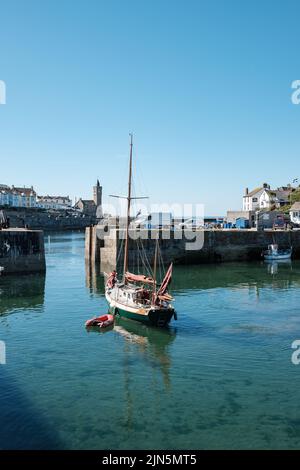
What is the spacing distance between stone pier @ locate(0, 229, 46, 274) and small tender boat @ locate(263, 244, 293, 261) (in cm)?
2863

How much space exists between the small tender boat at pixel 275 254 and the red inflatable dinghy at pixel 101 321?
1371 inches

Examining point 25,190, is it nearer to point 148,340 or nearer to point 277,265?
point 277,265

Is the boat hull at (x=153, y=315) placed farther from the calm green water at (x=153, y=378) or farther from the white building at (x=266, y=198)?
the white building at (x=266, y=198)

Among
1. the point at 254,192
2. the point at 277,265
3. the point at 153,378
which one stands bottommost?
the point at 153,378

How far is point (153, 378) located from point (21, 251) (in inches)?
1121

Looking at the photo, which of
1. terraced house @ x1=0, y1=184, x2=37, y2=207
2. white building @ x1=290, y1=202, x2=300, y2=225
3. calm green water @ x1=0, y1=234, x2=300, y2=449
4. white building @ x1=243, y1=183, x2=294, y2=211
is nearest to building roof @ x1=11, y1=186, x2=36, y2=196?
terraced house @ x1=0, y1=184, x2=37, y2=207

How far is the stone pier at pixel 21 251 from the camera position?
134 ft

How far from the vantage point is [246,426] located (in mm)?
12969

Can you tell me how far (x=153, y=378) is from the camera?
55.0 ft

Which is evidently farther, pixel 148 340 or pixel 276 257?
pixel 276 257

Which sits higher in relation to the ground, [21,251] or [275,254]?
[21,251]

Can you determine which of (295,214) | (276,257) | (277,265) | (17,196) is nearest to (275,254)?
(276,257)

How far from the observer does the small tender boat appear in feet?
179
